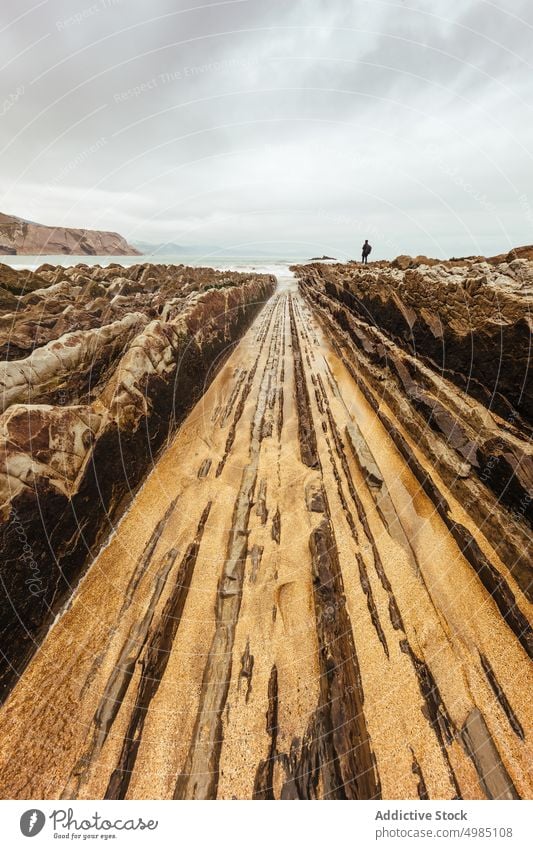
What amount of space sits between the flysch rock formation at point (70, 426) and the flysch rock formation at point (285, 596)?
42 millimetres

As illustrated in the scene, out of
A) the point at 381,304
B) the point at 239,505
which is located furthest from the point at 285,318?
the point at 239,505

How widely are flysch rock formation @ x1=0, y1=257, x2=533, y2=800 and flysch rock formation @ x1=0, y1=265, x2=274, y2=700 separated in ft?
0.14

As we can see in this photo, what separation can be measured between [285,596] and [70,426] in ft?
11.4

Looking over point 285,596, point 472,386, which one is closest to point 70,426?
point 285,596

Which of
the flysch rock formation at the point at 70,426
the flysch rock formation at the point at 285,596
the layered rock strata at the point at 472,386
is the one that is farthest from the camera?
the layered rock strata at the point at 472,386

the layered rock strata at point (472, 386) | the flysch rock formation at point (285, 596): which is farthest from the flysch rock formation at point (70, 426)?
the layered rock strata at point (472, 386)

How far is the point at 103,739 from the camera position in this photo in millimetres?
2512

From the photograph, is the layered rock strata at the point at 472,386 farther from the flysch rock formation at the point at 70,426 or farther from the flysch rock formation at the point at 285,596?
the flysch rock formation at the point at 70,426

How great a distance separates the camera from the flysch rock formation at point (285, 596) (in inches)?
94.6
